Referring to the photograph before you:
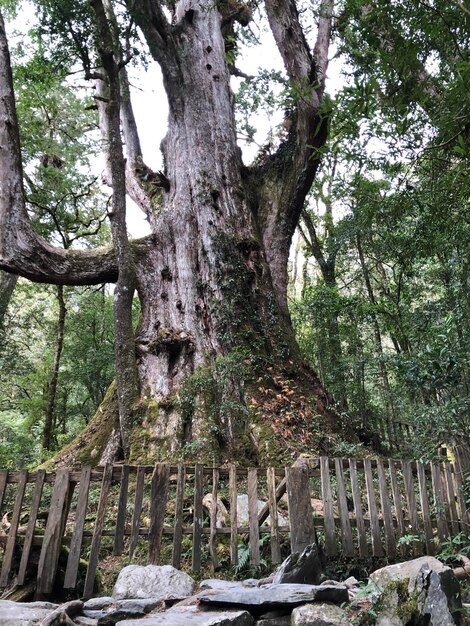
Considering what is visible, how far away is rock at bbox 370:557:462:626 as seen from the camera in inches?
88.0

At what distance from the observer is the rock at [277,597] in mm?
2506

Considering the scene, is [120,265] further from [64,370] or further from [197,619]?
[64,370]

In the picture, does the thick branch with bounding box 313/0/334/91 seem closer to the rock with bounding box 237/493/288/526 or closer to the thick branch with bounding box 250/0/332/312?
the thick branch with bounding box 250/0/332/312

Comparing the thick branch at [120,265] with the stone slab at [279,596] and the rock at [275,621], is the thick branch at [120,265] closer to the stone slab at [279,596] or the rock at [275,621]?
the stone slab at [279,596]

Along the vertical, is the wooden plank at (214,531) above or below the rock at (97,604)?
above

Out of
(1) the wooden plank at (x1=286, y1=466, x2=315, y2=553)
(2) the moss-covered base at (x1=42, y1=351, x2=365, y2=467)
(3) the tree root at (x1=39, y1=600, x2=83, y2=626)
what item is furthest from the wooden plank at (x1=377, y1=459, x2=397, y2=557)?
(3) the tree root at (x1=39, y1=600, x2=83, y2=626)

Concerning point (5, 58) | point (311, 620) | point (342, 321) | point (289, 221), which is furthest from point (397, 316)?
point (5, 58)

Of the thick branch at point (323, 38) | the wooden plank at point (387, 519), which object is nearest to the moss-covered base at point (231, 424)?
the wooden plank at point (387, 519)

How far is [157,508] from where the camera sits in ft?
12.5

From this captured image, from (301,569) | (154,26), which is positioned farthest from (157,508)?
(154,26)

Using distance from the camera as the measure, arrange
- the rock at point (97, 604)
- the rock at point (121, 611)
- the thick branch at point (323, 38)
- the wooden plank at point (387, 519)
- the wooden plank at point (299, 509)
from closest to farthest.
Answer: the rock at point (121, 611)
the rock at point (97, 604)
the wooden plank at point (299, 509)
the wooden plank at point (387, 519)
the thick branch at point (323, 38)

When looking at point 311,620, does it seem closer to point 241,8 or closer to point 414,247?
point 414,247

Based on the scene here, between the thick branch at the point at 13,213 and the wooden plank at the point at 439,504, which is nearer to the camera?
the wooden plank at the point at 439,504

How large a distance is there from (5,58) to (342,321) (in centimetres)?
867
